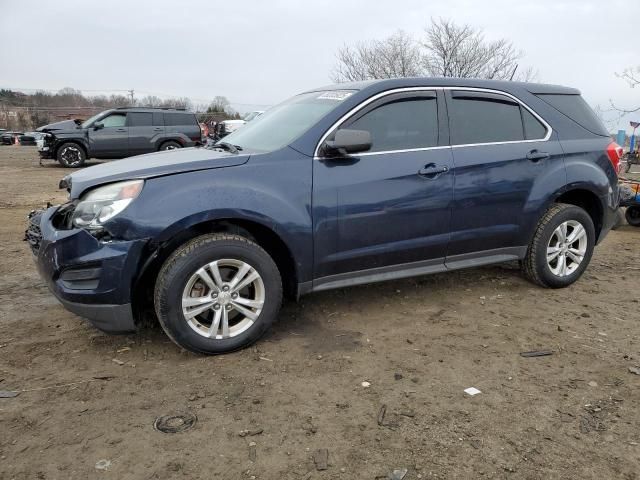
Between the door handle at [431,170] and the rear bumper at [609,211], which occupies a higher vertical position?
the door handle at [431,170]

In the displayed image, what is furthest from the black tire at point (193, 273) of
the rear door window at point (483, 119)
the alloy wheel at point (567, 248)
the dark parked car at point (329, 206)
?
the alloy wheel at point (567, 248)

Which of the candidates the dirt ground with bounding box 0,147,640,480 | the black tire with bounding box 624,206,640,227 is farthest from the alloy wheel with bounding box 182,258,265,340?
the black tire with bounding box 624,206,640,227

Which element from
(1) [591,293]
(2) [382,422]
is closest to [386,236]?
(2) [382,422]

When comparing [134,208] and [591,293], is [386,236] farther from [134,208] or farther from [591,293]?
[591,293]

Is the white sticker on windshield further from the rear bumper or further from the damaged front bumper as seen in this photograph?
the rear bumper

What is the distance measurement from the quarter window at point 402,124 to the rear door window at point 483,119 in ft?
0.65

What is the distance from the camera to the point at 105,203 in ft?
10.2

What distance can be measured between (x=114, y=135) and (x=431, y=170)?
14.4 metres

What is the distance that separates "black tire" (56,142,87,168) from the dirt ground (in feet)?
41.9

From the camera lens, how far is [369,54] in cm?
2914

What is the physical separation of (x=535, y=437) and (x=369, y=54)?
94.8 ft

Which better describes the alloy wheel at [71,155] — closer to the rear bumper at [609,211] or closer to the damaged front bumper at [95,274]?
the damaged front bumper at [95,274]

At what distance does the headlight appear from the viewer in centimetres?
310

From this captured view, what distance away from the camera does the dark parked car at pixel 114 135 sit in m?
15.8
